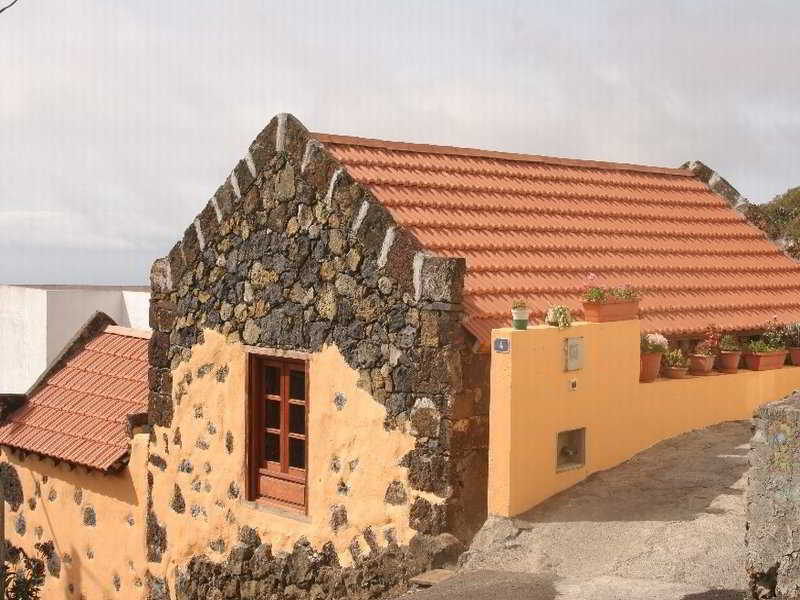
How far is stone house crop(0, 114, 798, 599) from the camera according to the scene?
9.41m

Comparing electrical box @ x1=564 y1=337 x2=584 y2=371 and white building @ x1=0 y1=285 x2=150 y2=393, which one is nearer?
electrical box @ x1=564 y1=337 x2=584 y2=371

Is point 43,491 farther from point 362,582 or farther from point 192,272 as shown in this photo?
point 362,582

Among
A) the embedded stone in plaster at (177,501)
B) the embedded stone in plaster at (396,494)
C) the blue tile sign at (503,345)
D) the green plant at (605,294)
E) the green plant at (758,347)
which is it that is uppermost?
the green plant at (605,294)

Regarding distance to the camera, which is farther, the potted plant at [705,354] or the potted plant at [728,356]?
the potted plant at [728,356]

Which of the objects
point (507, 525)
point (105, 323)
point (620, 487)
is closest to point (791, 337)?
point (620, 487)

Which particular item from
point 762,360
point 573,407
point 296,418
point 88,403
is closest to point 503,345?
point 573,407

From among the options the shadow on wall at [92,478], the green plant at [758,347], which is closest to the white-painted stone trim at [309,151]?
the shadow on wall at [92,478]

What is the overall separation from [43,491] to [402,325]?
645cm

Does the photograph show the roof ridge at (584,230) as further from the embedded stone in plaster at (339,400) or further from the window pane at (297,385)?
the window pane at (297,385)

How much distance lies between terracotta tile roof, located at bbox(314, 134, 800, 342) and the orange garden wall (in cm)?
48

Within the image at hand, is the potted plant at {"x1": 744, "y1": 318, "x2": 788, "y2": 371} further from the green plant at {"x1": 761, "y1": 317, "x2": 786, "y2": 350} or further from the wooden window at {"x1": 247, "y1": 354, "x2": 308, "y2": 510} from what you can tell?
the wooden window at {"x1": 247, "y1": 354, "x2": 308, "y2": 510}

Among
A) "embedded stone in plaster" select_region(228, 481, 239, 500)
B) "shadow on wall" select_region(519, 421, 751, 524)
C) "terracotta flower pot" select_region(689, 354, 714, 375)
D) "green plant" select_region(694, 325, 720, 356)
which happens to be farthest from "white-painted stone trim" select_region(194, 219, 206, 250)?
"green plant" select_region(694, 325, 720, 356)

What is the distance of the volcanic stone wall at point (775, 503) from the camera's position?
20.0ft

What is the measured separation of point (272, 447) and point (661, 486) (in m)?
3.81
